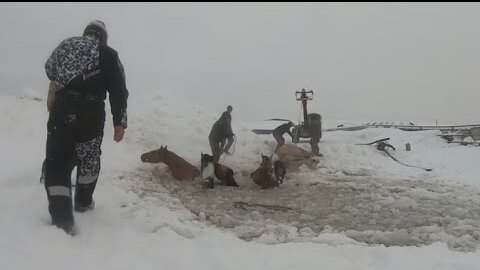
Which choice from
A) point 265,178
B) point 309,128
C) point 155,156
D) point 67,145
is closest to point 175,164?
point 155,156

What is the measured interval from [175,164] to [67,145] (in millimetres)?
3392

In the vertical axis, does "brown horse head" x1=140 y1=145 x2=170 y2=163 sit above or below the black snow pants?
below

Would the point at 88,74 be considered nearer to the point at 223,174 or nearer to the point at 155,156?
the point at 155,156

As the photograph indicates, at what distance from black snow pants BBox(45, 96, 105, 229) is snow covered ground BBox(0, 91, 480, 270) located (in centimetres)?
20

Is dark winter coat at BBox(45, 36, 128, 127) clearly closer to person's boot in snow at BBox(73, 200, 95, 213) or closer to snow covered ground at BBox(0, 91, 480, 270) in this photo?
person's boot in snow at BBox(73, 200, 95, 213)

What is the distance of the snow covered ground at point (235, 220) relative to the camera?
136 inches

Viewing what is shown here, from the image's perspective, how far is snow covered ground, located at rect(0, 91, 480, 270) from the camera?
136 inches

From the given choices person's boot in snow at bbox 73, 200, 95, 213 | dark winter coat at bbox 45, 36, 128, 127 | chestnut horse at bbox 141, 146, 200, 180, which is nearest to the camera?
dark winter coat at bbox 45, 36, 128, 127

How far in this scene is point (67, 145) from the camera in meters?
3.91

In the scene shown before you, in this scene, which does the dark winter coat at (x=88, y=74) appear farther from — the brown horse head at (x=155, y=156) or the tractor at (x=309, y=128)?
the tractor at (x=309, y=128)

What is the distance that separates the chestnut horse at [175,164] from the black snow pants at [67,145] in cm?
307

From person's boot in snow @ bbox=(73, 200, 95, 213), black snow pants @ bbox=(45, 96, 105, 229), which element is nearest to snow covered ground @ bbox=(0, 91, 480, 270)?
person's boot in snow @ bbox=(73, 200, 95, 213)

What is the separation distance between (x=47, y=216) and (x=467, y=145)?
43.7 feet

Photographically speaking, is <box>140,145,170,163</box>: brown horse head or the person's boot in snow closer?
the person's boot in snow
